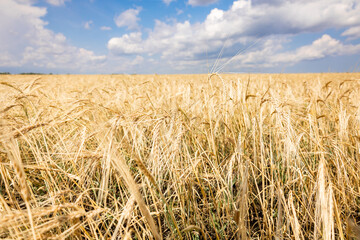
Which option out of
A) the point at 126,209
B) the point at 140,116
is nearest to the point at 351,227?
the point at 126,209

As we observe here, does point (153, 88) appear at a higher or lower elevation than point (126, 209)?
higher

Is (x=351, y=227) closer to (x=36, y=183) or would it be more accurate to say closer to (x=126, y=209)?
(x=126, y=209)

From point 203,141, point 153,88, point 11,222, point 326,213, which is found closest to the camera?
point 11,222

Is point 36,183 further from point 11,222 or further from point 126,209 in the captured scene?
point 126,209

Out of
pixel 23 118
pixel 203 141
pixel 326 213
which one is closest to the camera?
pixel 326 213

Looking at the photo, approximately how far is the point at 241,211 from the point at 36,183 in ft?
4.49

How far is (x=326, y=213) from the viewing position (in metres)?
0.74

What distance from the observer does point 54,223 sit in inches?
21.8

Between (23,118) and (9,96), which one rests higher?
(9,96)

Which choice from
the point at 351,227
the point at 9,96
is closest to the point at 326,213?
the point at 351,227

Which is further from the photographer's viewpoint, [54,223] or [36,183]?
[36,183]

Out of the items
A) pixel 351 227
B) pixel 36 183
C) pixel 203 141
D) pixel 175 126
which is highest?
pixel 175 126

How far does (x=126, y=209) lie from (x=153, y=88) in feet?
10.1

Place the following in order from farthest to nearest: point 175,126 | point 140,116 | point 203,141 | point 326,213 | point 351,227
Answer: point 203,141
point 140,116
point 175,126
point 351,227
point 326,213
